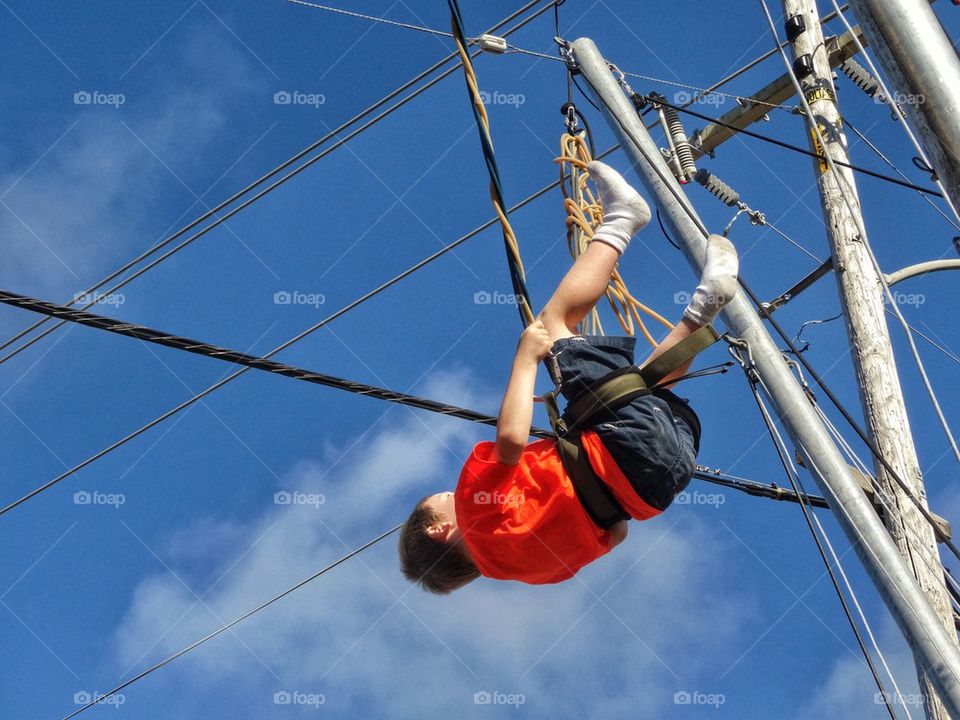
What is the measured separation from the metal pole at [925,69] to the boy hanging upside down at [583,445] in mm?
875

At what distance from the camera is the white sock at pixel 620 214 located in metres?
3.85

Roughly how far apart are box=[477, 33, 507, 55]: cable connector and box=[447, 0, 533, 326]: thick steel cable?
2.10 m

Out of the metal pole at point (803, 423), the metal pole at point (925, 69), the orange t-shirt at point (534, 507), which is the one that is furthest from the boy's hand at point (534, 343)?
the metal pole at point (803, 423)

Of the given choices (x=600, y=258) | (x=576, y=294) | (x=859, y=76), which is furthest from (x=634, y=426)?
(x=859, y=76)

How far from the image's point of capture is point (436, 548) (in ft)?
13.8

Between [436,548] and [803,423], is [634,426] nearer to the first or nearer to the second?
[436,548]

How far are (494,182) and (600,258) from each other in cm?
50

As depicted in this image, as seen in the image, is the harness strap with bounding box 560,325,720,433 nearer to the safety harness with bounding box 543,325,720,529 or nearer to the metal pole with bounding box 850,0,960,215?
the safety harness with bounding box 543,325,720,529

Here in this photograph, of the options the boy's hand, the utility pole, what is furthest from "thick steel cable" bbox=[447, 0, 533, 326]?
the utility pole

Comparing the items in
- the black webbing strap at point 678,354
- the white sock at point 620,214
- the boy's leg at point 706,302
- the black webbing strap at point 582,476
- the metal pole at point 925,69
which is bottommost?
the black webbing strap at point 582,476

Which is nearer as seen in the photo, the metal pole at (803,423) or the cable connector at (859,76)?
the metal pole at (803,423)

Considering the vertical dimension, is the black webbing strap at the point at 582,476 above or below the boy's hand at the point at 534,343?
below

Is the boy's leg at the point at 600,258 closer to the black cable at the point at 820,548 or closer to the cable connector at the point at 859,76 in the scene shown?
the black cable at the point at 820,548

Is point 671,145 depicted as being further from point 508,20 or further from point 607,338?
point 607,338
